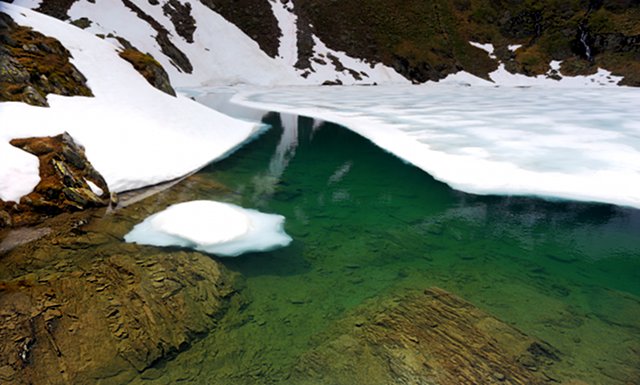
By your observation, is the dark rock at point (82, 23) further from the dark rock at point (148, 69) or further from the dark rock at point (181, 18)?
the dark rock at point (148, 69)

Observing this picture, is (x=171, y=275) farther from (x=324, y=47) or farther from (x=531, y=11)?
(x=531, y=11)

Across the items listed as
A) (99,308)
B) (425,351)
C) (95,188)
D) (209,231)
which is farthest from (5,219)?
(425,351)

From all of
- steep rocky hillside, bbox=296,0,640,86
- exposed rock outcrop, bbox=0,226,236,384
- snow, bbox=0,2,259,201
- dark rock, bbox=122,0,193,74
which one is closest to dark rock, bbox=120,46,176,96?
snow, bbox=0,2,259,201

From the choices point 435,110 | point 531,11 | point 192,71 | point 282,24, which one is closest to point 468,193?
point 435,110

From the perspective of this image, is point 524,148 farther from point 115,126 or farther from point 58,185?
point 58,185

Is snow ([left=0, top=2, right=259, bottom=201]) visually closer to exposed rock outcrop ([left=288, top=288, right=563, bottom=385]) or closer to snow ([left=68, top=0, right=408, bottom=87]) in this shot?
exposed rock outcrop ([left=288, top=288, right=563, bottom=385])

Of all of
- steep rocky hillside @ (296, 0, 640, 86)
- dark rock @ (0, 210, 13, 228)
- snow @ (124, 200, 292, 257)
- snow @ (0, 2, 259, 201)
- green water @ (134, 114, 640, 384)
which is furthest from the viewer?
steep rocky hillside @ (296, 0, 640, 86)

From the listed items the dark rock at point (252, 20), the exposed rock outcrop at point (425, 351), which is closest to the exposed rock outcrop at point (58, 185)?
the exposed rock outcrop at point (425, 351)

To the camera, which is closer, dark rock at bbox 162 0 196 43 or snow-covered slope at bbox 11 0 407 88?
snow-covered slope at bbox 11 0 407 88
